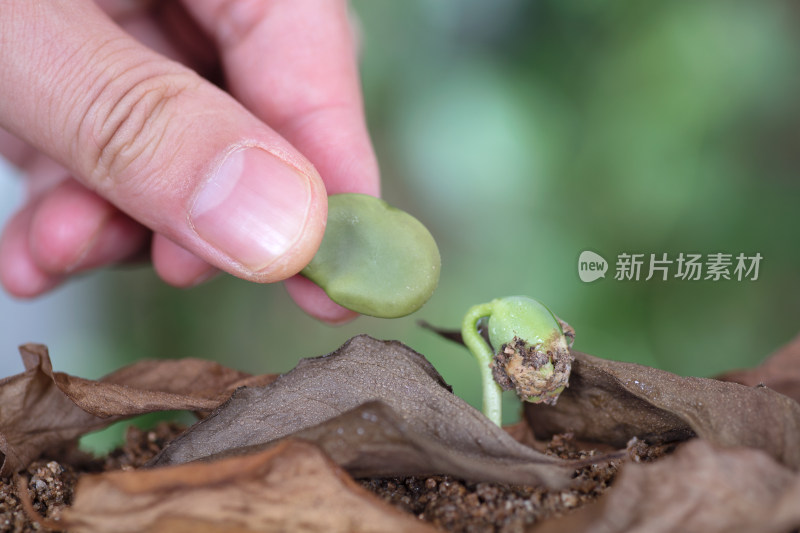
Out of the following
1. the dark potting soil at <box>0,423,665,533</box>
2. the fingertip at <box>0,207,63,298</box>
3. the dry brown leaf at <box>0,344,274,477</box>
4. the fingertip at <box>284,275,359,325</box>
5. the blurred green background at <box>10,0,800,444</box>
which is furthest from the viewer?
the blurred green background at <box>10,0,800,444</box>

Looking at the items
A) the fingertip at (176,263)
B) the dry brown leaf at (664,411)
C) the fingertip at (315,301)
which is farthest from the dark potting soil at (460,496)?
the fingertip at (176,263)

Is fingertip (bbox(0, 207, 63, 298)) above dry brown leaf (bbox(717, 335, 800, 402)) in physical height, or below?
below

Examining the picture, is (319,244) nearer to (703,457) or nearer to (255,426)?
(255,426)
